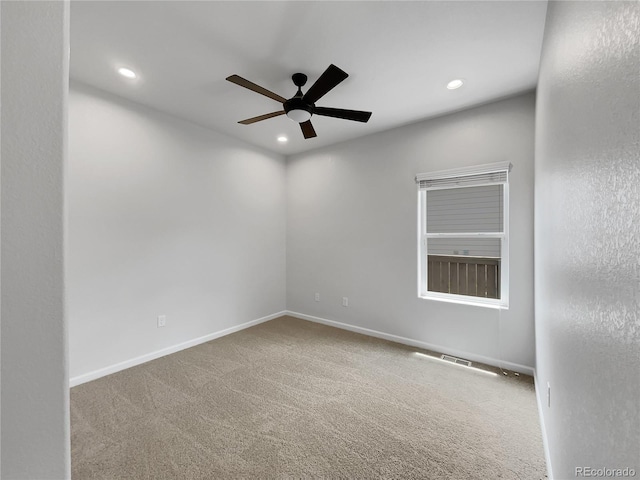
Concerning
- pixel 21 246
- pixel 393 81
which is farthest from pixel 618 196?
pixel 393 81

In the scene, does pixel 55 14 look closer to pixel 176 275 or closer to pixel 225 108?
pixel 225 108

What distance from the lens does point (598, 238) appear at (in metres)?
0.74

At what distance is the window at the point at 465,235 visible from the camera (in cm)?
291

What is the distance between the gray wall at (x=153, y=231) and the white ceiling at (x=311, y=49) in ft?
1.47

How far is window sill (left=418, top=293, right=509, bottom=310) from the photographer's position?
2.91 meters

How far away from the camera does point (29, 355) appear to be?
54 centimetres

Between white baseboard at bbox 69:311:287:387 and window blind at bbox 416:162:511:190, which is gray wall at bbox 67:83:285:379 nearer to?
white baseboard at bbox 69:311:287:387

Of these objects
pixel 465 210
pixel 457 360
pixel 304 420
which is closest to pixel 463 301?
pixel 457 360

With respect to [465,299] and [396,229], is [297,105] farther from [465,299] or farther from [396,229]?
[465,299]

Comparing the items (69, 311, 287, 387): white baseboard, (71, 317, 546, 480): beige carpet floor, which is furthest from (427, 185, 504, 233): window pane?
(69, 311, 287, 387): white baseboard

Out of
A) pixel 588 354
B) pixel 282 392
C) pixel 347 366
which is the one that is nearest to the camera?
pixel 588 354

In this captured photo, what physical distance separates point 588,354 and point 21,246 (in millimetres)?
1414

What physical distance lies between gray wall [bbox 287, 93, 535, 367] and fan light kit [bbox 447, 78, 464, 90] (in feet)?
1.83

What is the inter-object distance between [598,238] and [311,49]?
6.91 ft
